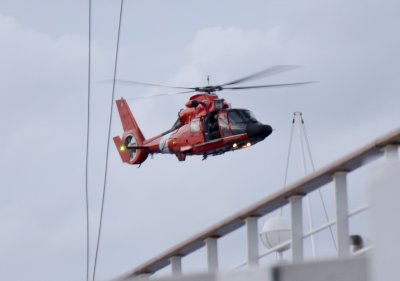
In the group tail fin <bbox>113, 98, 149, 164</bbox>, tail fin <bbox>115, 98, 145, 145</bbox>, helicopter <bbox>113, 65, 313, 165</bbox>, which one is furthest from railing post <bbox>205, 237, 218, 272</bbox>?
tail fin <bbox>115, 98, 145, 145</bbox>

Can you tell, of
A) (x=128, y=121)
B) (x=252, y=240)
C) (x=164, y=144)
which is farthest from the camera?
(x=128, y=121)

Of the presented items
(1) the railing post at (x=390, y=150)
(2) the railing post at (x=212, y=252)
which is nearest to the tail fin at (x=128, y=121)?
(2) the railing post at (x=212, y=252)

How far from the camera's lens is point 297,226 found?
473cm

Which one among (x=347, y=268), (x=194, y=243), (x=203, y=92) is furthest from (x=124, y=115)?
(x=347, y=268)

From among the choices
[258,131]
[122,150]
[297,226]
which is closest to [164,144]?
[122,150]

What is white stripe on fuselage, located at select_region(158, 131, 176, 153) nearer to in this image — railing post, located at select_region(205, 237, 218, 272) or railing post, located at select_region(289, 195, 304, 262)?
railing post, located at select_region(205, 237, 218, 272)

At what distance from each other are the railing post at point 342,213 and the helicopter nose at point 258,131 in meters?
31.3

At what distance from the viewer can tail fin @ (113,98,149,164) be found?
4597 centimetres

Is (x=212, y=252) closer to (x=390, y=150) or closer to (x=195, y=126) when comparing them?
(x=390, y=150)

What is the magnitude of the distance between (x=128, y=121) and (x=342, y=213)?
45.0 meters

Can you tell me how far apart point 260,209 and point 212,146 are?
3297cm

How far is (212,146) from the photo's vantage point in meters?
37.7

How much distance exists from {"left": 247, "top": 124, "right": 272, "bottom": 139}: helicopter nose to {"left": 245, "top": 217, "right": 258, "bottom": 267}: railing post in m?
30.7

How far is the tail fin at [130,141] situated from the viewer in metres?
46.0
